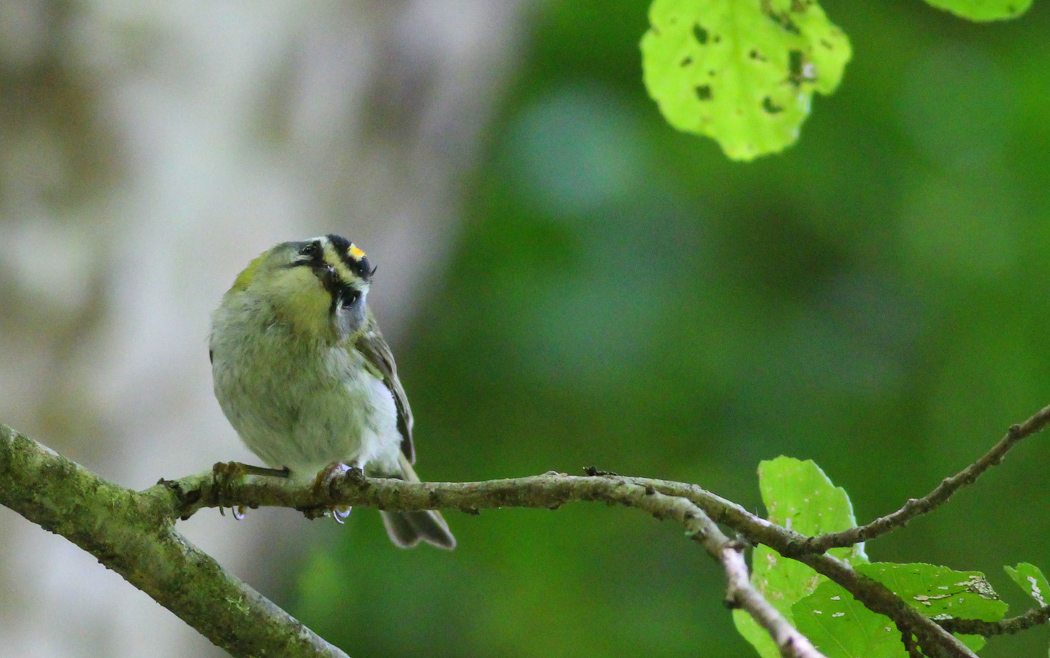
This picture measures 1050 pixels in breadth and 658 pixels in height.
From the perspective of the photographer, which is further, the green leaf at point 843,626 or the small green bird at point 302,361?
the small green bird at point 302,361

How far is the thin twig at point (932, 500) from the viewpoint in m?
0.96

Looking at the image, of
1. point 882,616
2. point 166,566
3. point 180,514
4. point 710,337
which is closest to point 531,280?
point 710,337

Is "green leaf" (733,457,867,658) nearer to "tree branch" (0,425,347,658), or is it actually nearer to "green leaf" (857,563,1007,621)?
"green leaf" (857,563,1007,621)

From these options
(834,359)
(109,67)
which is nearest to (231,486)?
(109,67)

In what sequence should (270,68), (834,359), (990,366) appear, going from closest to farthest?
(270,68) < (990,366) < (834,359)

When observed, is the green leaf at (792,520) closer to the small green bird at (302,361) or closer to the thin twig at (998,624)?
the thin twig at (998,624)

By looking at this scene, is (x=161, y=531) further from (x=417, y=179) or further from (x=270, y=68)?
(x=417, y=179)

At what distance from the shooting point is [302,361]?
243 centimetres

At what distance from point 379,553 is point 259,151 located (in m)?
2.06

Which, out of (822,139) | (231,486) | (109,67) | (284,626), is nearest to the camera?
(284,626)

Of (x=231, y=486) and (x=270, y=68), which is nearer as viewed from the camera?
(x=231, y=486)

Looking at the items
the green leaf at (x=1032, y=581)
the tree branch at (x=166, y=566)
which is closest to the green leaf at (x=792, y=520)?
the green leaf at (x=1032, y=581)

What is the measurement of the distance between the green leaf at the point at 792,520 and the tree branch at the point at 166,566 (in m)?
0.70

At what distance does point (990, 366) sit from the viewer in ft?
13.1
